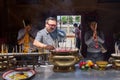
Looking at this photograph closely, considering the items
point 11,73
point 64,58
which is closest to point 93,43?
point 64,58

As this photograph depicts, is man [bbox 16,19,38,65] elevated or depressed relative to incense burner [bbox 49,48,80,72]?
elevated

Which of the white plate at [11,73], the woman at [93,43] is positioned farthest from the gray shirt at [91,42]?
the white plate at [11,73]

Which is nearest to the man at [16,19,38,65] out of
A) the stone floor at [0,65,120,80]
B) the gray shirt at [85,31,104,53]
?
the stone floor at [0,65,120,80]

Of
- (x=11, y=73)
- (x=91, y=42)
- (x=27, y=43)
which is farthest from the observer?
(x=91, y=42)

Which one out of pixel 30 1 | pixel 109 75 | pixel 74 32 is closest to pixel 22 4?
pixel 30 1

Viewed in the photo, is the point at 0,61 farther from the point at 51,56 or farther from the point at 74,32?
the point at 74,32

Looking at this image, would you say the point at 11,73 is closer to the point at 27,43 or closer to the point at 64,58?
the point at 64,58

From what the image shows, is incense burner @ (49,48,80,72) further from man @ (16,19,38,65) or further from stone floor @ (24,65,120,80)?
man @ (16,19,38,65)

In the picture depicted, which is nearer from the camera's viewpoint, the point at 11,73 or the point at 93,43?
the point at 11,73

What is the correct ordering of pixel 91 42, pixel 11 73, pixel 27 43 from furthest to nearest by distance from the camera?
pixel 91 42, pixel 27 43, pixel 11 73

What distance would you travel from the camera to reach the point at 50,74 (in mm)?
2412

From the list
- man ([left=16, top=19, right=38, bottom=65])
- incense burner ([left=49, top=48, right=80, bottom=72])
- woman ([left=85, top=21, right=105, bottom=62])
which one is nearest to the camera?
incense burner ([left=49, top=48, right=80, bottom=72])

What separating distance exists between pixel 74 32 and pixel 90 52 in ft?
7.40

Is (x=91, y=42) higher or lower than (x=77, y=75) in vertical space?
higher
